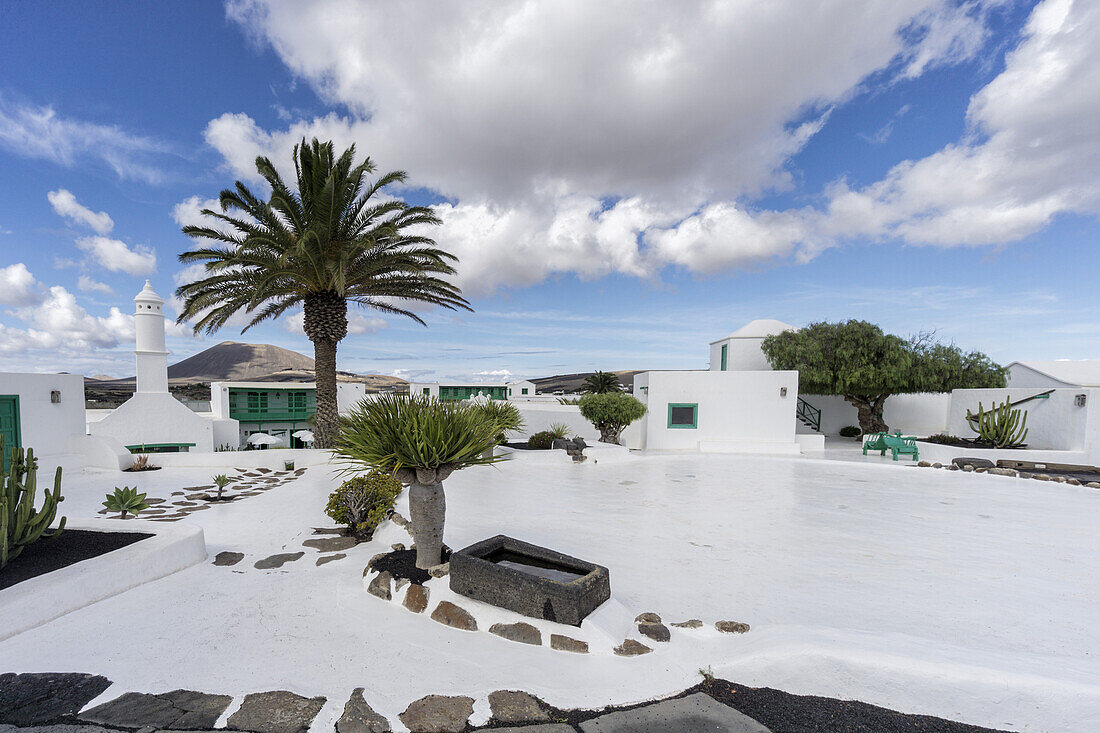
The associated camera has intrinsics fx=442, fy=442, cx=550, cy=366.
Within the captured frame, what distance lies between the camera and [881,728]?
7.79 feet

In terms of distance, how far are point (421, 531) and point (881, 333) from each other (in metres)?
22.9

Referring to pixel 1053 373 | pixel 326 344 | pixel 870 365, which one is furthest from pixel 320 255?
pixel 1053 373

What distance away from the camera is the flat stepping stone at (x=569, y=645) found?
3016 mm

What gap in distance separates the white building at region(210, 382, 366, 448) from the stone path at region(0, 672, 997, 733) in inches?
816

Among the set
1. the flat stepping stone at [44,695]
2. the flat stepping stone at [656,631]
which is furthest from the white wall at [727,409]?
the flat stepping stone at [44,695]

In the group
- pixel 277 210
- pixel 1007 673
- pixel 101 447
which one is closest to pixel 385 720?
pixel 1007 673

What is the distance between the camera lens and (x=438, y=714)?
239 cm

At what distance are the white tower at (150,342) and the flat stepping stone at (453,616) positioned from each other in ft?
47.3

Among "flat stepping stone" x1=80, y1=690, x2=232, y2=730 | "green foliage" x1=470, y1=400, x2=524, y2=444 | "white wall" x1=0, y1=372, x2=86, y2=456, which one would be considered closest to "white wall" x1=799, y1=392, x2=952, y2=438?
"green foliage" x1=470, y1=400, x2=524, y2=444

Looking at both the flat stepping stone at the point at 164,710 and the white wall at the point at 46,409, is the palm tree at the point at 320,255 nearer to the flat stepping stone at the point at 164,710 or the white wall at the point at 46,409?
the white wall at the point at 46,409

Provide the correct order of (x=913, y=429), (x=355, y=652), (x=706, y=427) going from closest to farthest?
1. (x=355, y=652)
2. (x=706, y=427)
3. (x=913, y=429)

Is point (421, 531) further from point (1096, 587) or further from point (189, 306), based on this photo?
point (189, 306)


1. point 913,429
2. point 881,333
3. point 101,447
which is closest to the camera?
point 101,447

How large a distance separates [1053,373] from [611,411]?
2449 centimetres
